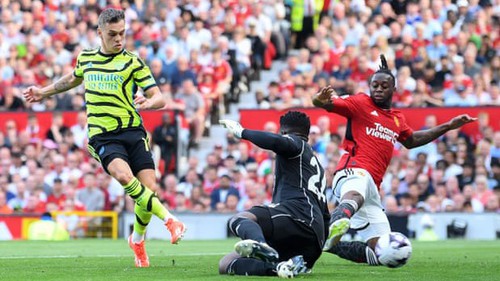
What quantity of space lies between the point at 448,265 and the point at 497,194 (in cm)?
934

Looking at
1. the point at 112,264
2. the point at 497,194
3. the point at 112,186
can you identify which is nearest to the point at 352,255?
the point at 112,264

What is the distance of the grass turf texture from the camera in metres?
11.1

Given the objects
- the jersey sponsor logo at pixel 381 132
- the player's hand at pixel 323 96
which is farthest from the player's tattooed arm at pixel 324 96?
the jersey sponsor logo at pixel 381 132

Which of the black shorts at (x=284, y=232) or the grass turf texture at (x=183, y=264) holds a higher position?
the black shorts at (x=284, y=232)

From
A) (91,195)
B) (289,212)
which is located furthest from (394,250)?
(91,195)

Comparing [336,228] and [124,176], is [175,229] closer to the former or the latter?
[124,176]

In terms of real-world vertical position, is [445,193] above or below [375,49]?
below

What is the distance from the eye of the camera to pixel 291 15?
2788 cm

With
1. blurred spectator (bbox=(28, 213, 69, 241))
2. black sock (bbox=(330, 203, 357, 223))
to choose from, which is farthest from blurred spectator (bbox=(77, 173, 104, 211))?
Result: black sock (bbox=(330, 203, 357, 223))

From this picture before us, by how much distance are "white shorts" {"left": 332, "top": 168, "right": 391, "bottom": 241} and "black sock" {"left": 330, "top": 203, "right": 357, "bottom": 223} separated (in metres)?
0.63

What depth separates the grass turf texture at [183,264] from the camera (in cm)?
1115

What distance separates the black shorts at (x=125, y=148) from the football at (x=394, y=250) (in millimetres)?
2558

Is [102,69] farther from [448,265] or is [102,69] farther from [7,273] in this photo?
[448,265]

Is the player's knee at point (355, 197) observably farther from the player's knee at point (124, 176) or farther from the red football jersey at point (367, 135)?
the player's knee at point (124, 176)
